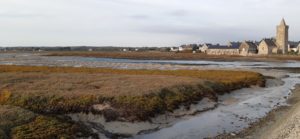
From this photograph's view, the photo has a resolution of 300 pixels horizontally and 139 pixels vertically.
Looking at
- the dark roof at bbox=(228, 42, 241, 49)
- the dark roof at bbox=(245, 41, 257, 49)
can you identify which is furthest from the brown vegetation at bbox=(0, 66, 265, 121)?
the dark roof at bbox=(228, 42, 241, 49)

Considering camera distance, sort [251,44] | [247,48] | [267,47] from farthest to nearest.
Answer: [251,44] < [247,48] < [267,47]

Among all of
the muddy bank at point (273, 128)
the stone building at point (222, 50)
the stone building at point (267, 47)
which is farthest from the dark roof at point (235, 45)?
the muddy bank at point (273, 128)

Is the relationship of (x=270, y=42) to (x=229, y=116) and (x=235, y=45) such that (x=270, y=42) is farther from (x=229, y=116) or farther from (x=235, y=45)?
(x=229, y=116)

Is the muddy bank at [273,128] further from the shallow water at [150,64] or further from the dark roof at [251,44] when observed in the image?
the dark roof at [251,44]

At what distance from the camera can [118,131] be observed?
61.6 ft

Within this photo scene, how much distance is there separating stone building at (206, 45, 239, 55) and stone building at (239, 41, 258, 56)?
3.70m

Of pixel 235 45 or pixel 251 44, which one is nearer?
pixel 251 44

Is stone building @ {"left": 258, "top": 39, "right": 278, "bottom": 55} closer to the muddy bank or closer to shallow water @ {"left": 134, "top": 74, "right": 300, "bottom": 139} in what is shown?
shallow water @ {"left": 134, "top": 74, "right": 300, "bottom": 139}

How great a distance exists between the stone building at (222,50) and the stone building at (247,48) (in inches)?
146

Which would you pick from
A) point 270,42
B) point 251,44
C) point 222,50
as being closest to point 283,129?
point 270,42

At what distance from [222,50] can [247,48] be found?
15931 millimetres

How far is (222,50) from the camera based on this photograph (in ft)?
523

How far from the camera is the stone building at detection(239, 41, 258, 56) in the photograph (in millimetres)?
144625

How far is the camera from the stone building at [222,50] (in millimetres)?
154113
